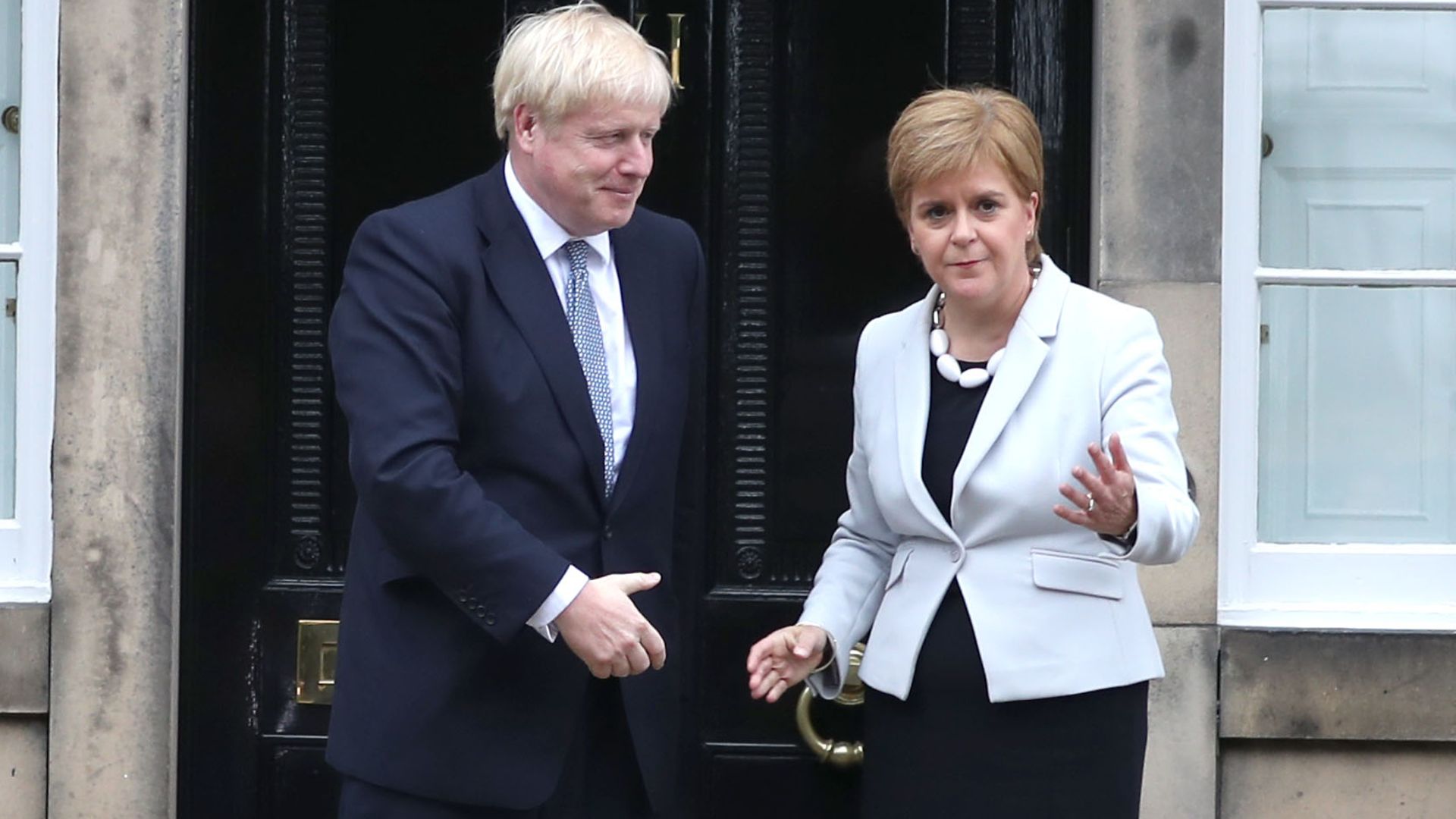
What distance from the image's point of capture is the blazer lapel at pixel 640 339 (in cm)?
293

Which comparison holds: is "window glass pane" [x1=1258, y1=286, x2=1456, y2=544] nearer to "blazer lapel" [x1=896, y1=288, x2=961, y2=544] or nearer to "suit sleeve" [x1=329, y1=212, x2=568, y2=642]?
"blazer lapel" [x1=896, y1=288, x2=961, y2=544]

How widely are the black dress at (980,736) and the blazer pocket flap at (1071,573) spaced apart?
0.45ft

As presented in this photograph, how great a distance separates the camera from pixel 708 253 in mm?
4180

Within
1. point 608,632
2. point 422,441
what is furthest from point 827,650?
point 422,441

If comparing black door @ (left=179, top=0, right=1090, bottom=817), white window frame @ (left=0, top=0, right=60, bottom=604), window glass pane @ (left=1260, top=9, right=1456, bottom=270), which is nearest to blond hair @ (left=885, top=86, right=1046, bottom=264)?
black door @ (left=179, top=0, right=1090, bottom=817)

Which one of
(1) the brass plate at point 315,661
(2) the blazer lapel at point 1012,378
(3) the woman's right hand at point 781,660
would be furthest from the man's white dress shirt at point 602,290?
(1) the brass plate at point 315,661

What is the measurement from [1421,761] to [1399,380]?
804 millimetres

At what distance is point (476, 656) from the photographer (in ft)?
9.46

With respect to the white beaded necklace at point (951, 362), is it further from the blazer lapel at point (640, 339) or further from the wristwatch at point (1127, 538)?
the blazer lapel at point (640, 339)

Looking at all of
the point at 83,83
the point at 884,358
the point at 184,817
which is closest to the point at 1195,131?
the point at 884,358

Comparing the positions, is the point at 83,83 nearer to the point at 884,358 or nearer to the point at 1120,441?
the point at 884,358

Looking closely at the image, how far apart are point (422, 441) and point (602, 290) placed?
0.45m

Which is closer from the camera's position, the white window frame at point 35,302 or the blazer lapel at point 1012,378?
the blazer lapel at point 1012,378

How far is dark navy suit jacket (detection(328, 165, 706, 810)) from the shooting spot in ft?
9.03
